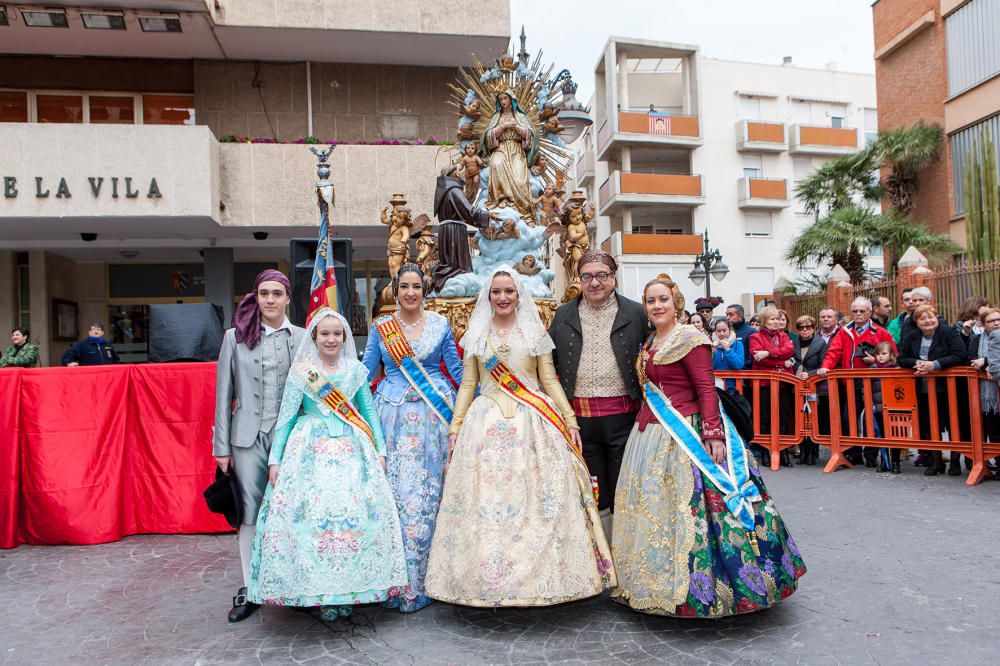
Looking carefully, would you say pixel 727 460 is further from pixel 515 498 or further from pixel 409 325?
pixel 409 325

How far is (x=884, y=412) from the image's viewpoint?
7.07 m

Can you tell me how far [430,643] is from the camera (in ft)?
11.2

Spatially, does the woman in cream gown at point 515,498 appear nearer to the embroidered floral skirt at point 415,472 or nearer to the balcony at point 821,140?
the embroidered floral skirt at point 415,472

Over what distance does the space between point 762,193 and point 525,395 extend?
29.9m

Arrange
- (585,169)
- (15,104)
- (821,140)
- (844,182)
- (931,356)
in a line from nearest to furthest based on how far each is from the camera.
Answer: (931,356)
(15,104)
(844,182)
(821,140)
(585,169)

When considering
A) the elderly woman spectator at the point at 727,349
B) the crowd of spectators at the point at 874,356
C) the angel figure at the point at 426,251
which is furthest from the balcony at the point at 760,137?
the angel figure at the point at 426,251

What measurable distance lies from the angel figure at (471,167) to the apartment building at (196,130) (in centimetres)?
427

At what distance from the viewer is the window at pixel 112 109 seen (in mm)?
13727

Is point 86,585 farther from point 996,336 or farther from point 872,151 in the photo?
point 872,151

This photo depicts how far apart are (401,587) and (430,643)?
1.02 ft

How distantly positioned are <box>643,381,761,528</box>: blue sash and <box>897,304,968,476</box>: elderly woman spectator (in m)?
4.16

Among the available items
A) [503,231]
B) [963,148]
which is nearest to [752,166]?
[963,148]

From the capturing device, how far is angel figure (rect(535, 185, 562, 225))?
8414mm

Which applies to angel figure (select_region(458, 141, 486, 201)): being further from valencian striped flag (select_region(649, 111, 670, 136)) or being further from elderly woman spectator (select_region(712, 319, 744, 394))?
valencian striped flag (select_region(649, 111, 670, 136))
